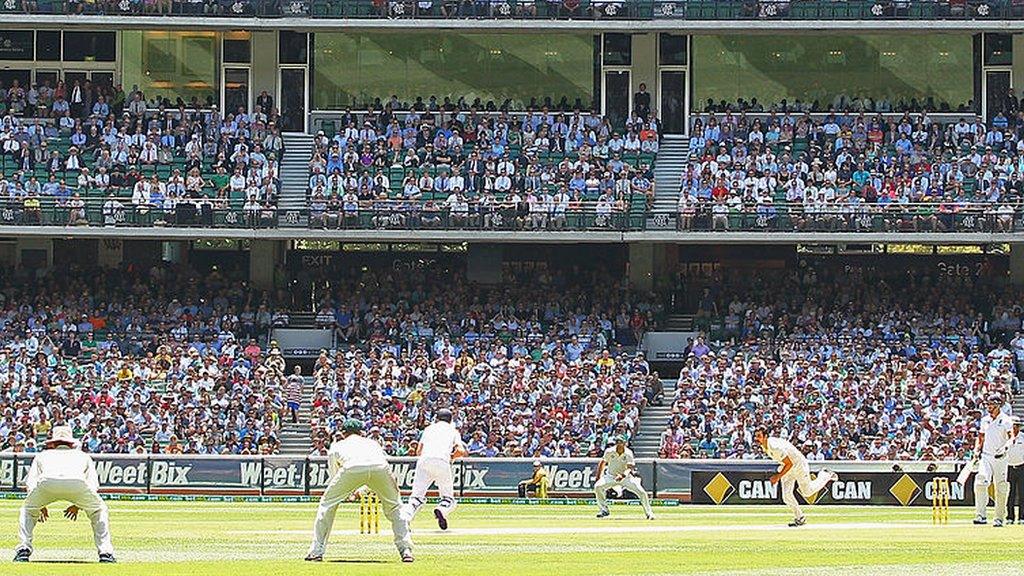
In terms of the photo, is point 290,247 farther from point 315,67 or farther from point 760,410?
point 760,410

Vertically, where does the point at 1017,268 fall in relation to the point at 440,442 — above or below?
above

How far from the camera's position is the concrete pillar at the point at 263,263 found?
165 ft

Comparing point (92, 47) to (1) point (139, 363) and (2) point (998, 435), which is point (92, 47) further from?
(2) point (998, 435)

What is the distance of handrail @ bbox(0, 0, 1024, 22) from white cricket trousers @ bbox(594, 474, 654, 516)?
64.5 feet

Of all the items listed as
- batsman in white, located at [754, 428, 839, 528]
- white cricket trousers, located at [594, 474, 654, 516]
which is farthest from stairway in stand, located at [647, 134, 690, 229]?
batsman in white, located at [754, 428, 839, 528]

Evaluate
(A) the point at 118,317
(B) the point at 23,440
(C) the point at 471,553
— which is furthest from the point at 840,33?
(C) the point at 471,553

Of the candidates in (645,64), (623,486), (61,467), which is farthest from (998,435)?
(645,64)

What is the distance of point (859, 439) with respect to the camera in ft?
135

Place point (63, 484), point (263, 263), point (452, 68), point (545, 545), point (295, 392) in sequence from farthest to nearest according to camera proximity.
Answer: point (452, 68) < point (263, 263) < point (295, 392) < point (545, 545) < point (63, 484)

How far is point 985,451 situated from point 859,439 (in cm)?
1355

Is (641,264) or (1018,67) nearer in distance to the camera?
(641,264)

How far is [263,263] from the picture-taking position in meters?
50.4

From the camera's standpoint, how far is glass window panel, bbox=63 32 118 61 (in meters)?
51.9

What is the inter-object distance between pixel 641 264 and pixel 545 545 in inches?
1069
